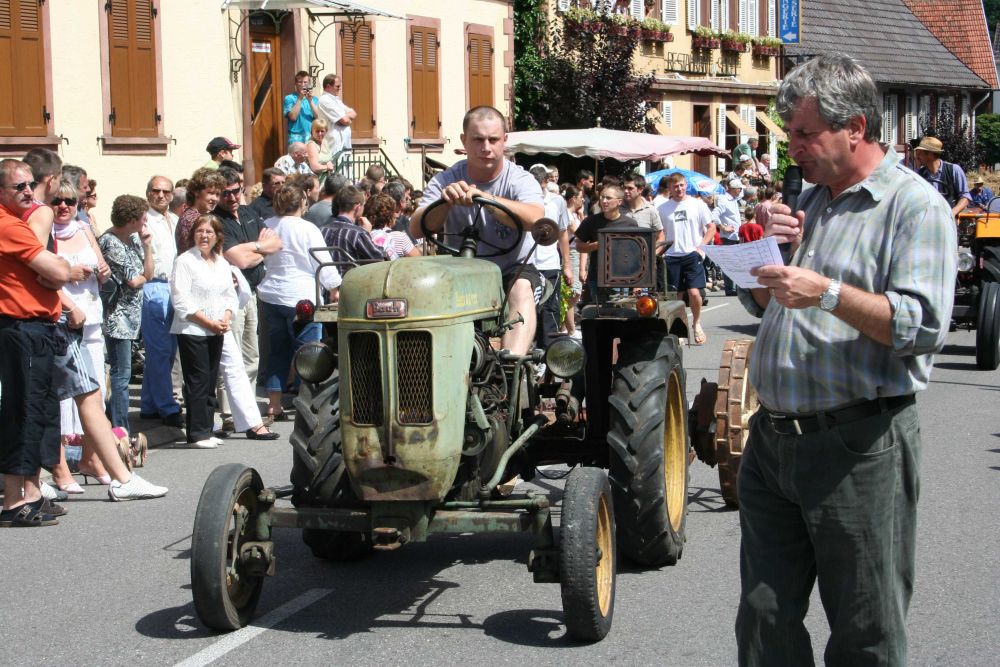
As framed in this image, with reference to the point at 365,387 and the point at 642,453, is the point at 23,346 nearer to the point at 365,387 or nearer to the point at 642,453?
the point at 365,387

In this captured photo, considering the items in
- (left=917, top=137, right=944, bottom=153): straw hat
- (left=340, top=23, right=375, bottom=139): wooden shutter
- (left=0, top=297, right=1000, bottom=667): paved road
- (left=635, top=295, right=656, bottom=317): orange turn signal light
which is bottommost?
(left=0, top=297, right=1000, bottom=667): paved road

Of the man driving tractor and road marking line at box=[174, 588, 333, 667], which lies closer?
road marking line at box=[174, 588, 333, 667]

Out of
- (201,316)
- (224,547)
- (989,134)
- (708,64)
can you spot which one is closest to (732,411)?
(224,547)

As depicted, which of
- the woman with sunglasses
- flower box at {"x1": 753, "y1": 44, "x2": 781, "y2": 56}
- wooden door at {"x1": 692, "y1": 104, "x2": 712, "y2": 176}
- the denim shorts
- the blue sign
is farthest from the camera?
the blue sign

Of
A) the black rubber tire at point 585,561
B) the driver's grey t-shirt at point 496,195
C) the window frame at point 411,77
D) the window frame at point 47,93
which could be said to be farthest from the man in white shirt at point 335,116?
the black rubber tire at point 585,561

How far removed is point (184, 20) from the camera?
18.8 meters

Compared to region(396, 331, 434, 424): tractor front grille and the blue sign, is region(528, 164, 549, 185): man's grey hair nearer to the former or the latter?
region(396, 331, 434, 424): tractor front grille

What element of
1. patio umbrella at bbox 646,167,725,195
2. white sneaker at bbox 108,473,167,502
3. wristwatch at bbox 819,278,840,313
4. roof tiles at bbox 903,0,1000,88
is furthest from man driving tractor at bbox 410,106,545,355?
roof tiles at bbox 903,0,1000,88

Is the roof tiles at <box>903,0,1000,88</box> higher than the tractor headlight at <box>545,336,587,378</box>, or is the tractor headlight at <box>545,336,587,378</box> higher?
the roof tiles at <box>903,0,1000,88</box>

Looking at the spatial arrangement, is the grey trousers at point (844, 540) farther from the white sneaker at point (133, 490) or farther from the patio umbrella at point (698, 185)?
the patio umbrella at point (698, 185)

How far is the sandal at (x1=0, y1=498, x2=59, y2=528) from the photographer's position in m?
7.95

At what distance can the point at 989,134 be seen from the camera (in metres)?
61.2

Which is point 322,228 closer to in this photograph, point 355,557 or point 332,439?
point 355,557

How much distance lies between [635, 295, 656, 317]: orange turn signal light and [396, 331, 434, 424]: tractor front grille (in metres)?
1.53
